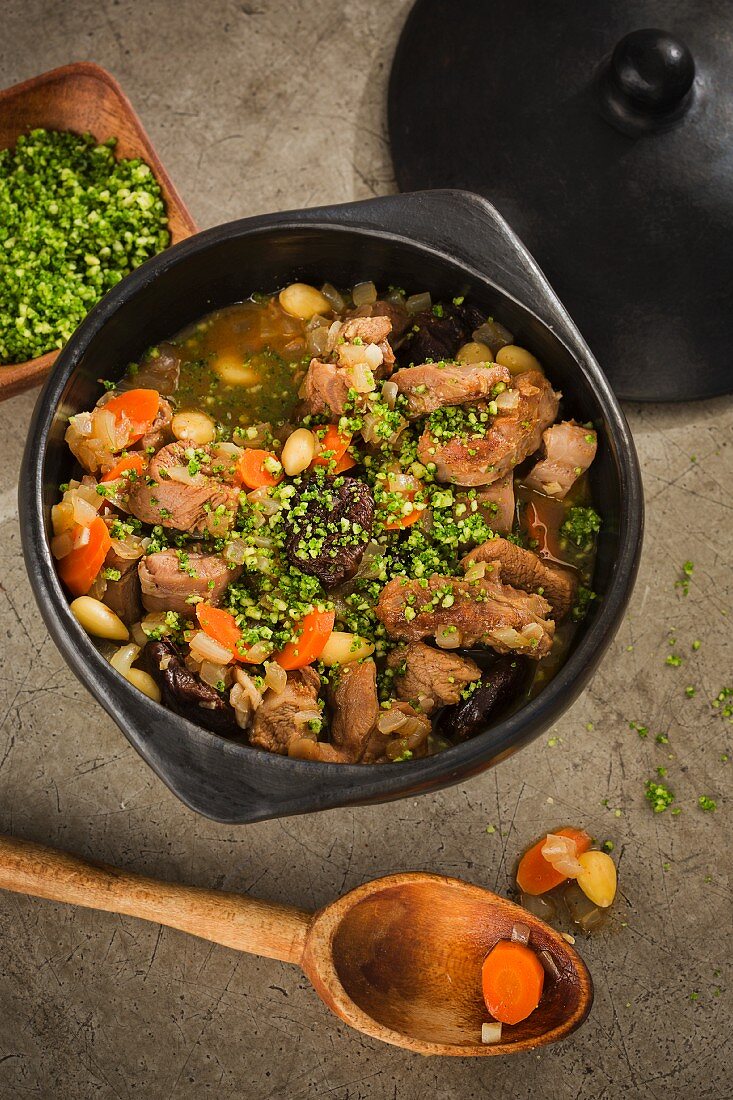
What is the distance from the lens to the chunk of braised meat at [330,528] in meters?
2.85

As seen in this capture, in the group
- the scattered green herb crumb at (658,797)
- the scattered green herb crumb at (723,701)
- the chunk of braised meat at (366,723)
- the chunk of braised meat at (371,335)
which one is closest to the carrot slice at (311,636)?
the chunk of braised meat at (366,723)

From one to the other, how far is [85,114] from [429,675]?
7.99 feet

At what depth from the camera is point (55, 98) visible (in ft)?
11.6

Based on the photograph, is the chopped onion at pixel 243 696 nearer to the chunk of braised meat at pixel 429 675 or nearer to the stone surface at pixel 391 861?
the chunk of braised meat at pixel 429 675

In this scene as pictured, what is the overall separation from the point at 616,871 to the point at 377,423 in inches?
71.7

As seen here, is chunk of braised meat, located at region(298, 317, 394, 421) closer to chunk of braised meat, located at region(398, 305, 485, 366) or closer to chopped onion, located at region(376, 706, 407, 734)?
chunk of braised meat, located at region(398, 305, 485, 366)

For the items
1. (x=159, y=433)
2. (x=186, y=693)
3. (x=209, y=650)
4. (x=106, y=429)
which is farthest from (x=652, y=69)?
(x=186, y=693)

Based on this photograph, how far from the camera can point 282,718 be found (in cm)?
281

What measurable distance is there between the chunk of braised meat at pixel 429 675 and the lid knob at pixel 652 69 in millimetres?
1841

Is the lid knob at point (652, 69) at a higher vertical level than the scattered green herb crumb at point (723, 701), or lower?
higher

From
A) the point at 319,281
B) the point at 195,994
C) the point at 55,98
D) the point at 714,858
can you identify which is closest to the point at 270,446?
the point at 319,281

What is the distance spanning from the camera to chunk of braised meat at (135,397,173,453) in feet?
9.94

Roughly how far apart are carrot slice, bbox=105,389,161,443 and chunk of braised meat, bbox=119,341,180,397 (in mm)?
175

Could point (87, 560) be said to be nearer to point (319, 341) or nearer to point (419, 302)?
point (319, 341)
